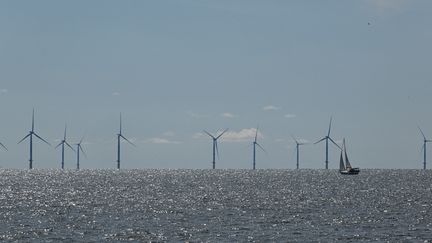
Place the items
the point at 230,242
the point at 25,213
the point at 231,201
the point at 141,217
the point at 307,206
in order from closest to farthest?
the point at 230,242
the point at 141,217
the point at 25,213
the point at 307,206
the point at 231,201

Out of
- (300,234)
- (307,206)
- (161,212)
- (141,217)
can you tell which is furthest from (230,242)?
(307,206)

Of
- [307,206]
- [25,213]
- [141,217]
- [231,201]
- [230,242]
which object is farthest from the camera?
[231,201]

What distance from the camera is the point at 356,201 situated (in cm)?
16125

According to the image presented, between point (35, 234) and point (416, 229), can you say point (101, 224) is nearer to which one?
point (35, 234)

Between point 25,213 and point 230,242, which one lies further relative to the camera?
point 25,213

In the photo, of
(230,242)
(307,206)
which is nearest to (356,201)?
(307,206)

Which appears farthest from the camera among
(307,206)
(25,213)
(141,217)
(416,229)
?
(307,206)

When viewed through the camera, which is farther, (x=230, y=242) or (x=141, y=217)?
(x=141, y=217)

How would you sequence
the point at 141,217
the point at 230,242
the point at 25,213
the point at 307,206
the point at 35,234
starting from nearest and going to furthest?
the point at 230,242, the point at 35,234, the point at 141,217, the point at 25,213, the point at 307,206

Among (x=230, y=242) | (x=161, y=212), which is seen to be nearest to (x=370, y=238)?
(x=230, y=242)

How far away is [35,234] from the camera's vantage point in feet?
316

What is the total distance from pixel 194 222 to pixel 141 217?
10635mm

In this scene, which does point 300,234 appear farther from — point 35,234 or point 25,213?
point 25,213

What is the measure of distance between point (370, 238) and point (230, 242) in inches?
606
